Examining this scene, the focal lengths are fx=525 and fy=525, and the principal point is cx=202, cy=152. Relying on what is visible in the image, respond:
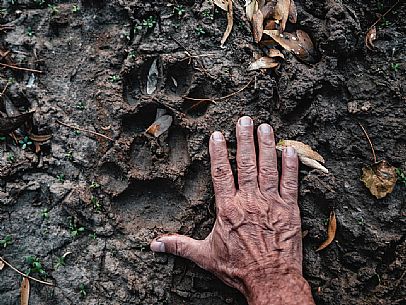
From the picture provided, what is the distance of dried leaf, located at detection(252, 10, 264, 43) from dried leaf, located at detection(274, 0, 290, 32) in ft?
0.24

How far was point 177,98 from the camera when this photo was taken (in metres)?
2.23

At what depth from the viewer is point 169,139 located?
2.23 m

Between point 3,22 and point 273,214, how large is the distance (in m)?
1.43

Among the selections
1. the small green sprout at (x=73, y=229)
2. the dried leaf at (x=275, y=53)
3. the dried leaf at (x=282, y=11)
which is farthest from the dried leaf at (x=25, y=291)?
the dried leaf at (x=282, y=11)

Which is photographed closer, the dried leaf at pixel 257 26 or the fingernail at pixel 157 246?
the fingernail at pixel 157 246

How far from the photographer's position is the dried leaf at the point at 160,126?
7.22 feet

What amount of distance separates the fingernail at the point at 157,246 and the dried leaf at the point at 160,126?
1.44 ft

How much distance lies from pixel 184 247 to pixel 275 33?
979 mm

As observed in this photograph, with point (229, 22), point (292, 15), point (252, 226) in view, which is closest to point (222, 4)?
point (229, 22)

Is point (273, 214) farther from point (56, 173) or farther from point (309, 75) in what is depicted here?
point (56, 173)

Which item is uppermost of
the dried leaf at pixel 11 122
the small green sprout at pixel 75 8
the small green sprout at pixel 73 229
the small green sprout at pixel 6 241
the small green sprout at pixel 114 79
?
the small green sprout at pixel 75 8

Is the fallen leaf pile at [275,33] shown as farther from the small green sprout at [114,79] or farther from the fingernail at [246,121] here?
the small green sprout at [114,79]

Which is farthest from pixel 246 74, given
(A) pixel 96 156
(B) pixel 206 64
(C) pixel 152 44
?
(A) pixel 96 156

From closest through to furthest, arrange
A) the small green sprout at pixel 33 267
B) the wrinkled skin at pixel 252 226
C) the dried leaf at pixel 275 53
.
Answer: the wrinkled skin at pixel 252 226, the small green sprout at pixel 33 267, the dried leaf at pixel 275 53
